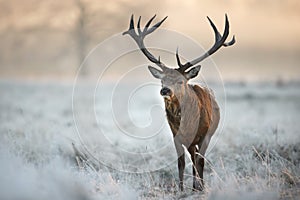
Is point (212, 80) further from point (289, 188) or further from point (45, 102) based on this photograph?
point (289, 188)

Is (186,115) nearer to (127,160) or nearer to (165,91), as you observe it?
(165,91)

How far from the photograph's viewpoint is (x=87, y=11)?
1234 inches

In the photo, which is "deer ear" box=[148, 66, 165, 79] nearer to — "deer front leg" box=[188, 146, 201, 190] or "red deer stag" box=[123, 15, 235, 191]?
"red deer stag" box=[123, 15, 235, 191]

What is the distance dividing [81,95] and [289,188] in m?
16.4

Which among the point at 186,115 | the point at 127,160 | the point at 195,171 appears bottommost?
the point at 195,171

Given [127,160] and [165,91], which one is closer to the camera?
[165,91]

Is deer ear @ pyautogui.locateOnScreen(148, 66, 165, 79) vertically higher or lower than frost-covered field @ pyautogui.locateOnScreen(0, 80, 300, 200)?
higher

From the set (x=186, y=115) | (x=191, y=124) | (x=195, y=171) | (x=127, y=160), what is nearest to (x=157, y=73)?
(x=186, y=115)

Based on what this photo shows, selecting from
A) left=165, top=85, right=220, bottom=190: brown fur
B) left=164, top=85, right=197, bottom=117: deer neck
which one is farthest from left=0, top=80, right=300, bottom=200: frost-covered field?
left=164, top=85, right=197, bottom=117: deer neck

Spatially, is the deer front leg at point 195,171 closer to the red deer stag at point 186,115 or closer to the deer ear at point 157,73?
the red deer stag at point 186,115

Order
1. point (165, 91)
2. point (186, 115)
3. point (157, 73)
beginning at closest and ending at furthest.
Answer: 1. point (165, 91)
2. point (186, 115)
3. point (157, 73)

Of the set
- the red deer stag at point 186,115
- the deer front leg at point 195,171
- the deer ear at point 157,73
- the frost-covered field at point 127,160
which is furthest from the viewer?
the deer ear at point 157,73

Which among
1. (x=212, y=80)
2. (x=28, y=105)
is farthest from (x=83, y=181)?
(x=212, y=80)

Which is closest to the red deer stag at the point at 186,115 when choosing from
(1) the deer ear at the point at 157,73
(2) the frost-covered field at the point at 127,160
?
(1) the deer ear at the point at 157,73
